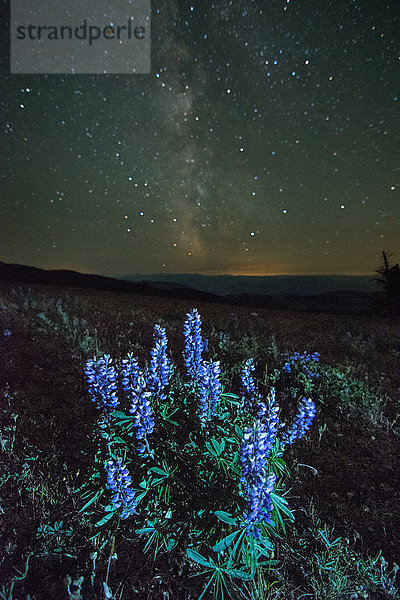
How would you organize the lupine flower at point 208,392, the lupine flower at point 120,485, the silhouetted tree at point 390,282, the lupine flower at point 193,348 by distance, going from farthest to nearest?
the silhouetted tree at point 390,282 → the lupine flower at point 193,348 → the lupine flower at point 208,392 → the lupine flower at point 120,485

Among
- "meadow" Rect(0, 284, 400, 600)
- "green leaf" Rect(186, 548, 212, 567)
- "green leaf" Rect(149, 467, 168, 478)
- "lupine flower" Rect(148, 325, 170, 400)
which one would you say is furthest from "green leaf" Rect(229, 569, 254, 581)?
"lupine flower" Rect(148, 325, 170, 400)

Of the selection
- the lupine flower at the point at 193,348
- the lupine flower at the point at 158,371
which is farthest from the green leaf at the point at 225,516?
the lupine flower at the point at 193,348

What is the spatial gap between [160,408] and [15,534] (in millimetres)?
1379

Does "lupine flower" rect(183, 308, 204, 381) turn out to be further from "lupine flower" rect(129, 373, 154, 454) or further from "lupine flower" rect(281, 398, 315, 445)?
"lupine flower" rect(281, 398, 315, 445)

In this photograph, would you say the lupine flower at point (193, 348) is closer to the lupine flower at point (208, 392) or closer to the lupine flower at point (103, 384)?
the lupine flower at point (208, 392)

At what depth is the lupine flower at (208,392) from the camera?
2049mm

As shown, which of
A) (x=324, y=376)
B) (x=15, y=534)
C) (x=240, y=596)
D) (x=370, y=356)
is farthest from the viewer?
(x=370, y=356)

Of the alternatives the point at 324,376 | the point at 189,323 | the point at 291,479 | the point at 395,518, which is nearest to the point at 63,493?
the point at 189,323

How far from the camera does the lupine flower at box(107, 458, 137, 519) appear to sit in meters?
1.76

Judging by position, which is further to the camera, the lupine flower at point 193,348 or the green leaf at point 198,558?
the lupine flower at point 193,348

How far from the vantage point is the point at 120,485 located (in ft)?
5.90

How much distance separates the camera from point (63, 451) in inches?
125

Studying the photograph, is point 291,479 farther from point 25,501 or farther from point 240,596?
point 25,501

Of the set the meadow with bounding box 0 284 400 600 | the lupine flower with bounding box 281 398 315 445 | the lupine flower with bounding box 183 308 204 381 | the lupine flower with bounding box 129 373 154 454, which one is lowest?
the meadow with bounding box 0 284 400 600
